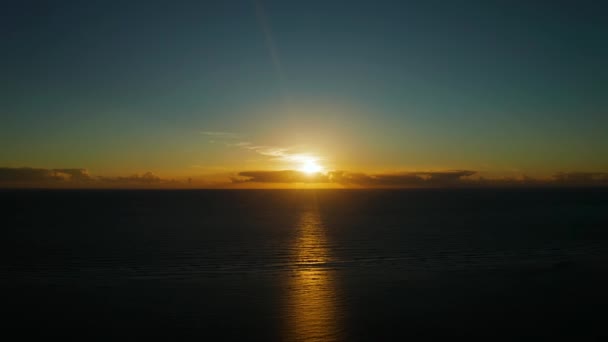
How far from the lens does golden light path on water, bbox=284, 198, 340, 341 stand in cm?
2003

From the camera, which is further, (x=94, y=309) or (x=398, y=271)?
(x=398, y=271)

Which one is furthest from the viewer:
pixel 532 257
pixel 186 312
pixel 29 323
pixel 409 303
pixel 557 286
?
pixel 532 257

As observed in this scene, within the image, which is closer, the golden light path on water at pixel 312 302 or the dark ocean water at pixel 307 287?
the golden light path on water at pixel 312 302

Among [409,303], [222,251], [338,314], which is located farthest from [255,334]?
[222,251]

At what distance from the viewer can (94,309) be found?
2359 cm

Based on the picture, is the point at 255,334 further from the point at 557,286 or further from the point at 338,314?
the point at 557,286

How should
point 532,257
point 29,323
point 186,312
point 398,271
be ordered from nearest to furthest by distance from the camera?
point 29,323, point 186,312, point 398,271, point 532,257

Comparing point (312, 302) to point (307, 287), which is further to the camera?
point (307, 287)

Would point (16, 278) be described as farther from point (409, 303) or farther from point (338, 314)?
point (409, 303)

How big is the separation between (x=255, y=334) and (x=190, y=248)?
1070 inches

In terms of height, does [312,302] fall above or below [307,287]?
below

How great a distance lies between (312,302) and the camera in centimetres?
2466

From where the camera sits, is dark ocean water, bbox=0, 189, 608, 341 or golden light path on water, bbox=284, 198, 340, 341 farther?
dark ocean water, bbox=0, 189, 608, 341

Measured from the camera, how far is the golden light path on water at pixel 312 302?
20031mm
